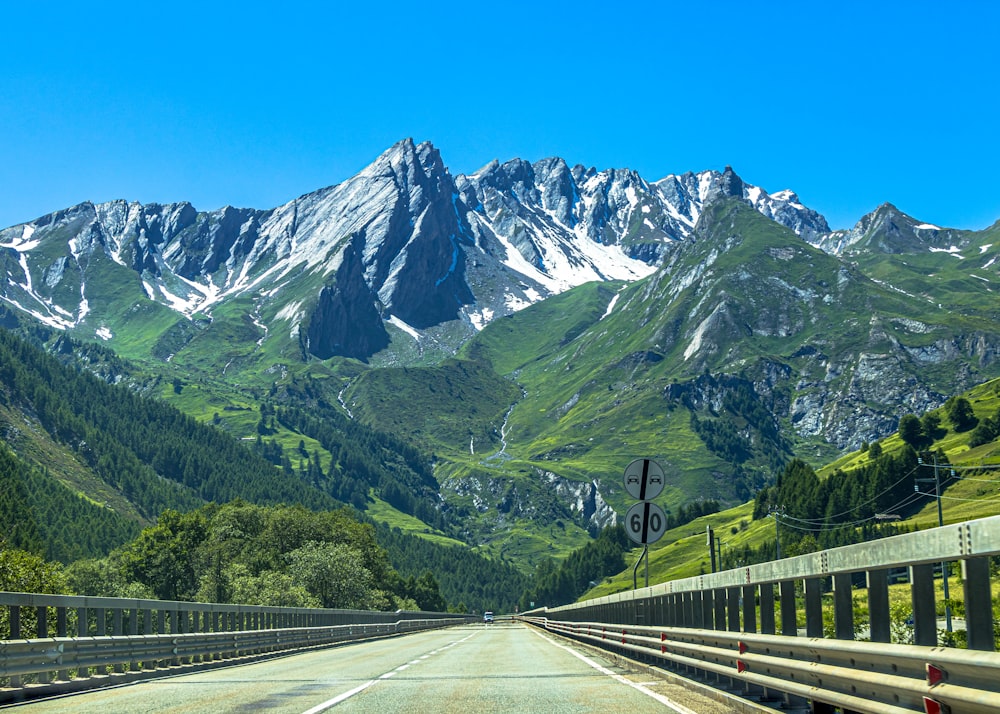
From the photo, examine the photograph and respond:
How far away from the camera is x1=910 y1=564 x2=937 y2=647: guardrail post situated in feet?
27.3

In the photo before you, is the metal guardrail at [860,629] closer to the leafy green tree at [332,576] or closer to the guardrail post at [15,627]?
the guardrail post at [15,627]

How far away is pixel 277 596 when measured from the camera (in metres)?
87.4

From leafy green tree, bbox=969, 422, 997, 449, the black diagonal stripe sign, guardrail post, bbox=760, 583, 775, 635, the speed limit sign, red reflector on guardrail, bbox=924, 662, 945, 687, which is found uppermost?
leafy green tree, bbox=969, 422, 997, 449

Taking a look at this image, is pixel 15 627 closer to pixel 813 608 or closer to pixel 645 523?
pixel 813 608

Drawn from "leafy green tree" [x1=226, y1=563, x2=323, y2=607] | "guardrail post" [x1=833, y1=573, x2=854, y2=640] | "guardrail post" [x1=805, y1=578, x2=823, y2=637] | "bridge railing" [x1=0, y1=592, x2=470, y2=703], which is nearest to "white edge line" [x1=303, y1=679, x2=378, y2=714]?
"bridge railing" [x1=0, y1=592, x2=470, y2=703]

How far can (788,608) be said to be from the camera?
12.9m

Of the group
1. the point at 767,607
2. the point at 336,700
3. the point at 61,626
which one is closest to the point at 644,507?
the point at 336,700

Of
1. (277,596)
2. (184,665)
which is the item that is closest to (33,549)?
(277,596)

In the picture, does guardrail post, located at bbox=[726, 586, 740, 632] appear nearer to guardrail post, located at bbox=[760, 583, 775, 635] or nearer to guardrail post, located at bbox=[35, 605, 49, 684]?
guardrail post, located at bbox=[760, 583, 775, 635]

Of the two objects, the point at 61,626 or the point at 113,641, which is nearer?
the point at 61,626

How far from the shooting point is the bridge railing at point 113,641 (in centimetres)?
1697

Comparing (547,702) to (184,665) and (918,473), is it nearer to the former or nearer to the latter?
(184,665)

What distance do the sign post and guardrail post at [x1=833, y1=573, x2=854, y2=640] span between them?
1280cm

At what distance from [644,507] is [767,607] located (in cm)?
975
